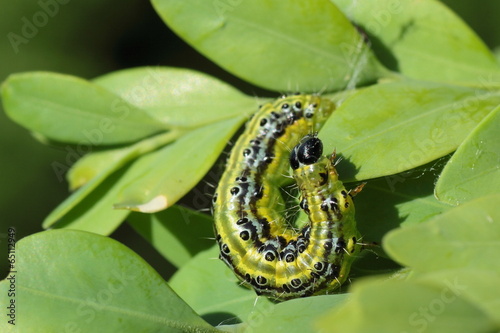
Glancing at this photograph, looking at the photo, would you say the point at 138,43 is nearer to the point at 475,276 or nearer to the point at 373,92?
the point at 373,92

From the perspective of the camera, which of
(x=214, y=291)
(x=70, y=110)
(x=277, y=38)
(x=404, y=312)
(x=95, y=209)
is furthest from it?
(x=70, y=110)

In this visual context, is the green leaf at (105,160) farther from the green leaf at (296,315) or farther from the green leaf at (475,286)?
the green leaf at (475,286)

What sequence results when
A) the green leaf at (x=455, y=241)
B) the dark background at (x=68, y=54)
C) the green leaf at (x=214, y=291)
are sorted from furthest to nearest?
the dark background at (x=68, y=54) → the green leaf at (x=214, y=291) → the green leaf at (x=455, y=241)

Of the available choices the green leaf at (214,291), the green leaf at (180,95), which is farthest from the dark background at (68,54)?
the green leaf at (214,291)

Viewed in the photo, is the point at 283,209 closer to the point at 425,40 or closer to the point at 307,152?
Answer: the point at 307,152

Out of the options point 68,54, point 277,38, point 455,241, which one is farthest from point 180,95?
point 68,54

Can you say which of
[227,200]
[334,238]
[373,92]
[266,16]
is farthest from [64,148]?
[373,92]

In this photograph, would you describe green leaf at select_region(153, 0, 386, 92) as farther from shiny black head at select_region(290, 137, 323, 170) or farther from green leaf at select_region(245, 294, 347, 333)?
green leaf at select_region(245, 294, 347, 333)
